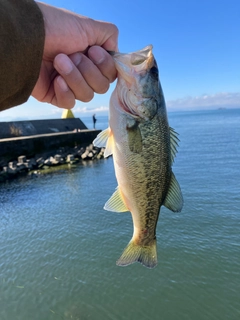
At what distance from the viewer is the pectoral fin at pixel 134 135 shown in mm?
2586

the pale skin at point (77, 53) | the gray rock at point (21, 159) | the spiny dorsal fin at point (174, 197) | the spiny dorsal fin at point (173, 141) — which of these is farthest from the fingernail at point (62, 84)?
the gray rock at point (21, 159)

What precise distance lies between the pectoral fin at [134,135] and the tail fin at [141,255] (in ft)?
3.65

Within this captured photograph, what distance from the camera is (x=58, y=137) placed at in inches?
1027

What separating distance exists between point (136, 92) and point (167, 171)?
83cm

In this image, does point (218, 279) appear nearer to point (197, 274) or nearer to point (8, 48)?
point (197, 274)

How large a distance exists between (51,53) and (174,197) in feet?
6.01

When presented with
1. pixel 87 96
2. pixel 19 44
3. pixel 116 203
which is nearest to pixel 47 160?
pixel 116 203

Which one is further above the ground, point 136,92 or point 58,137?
point 136,92

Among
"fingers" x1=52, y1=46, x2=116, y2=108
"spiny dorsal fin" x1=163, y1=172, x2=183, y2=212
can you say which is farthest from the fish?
"fingers" x1=52, y1=46, x2=116, y2=108

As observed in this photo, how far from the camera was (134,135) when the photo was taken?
2586 mm

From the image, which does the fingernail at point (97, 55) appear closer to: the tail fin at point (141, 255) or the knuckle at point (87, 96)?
the knuckle at point (87, 96)

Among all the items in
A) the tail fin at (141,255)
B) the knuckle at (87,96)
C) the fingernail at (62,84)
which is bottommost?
the tail fin at (141,255)

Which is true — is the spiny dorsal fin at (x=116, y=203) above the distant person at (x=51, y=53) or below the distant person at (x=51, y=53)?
below

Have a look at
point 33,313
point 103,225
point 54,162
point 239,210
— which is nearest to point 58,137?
point 54,162
